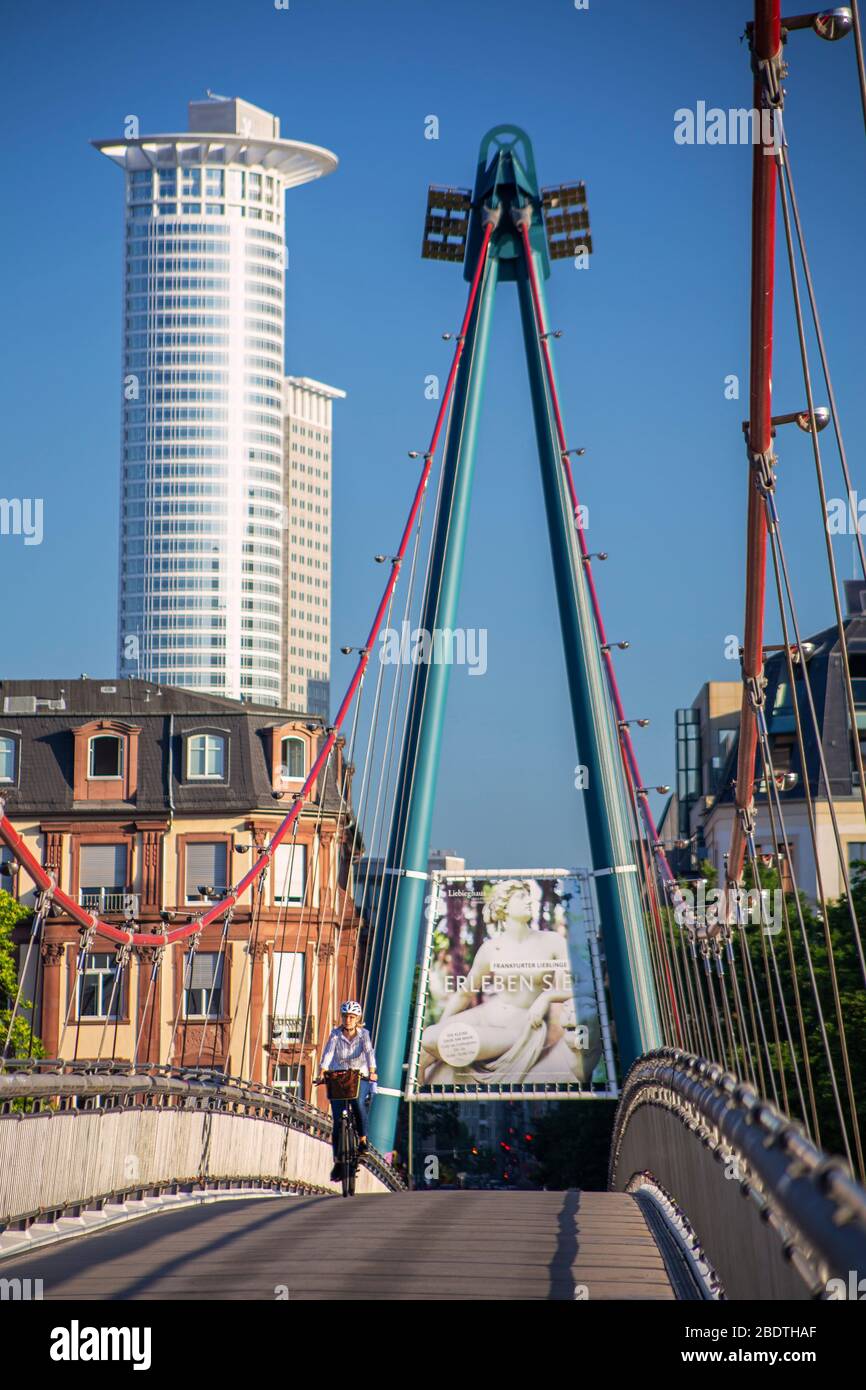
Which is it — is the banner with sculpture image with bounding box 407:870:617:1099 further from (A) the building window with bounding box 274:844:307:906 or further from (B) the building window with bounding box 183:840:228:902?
(B) the building window with bounding box 183:840:228:902

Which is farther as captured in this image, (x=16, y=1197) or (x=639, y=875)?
(x=639, y=875)

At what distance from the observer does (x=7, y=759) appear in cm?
5556

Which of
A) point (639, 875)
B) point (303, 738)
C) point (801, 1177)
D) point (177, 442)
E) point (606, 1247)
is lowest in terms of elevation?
point (606, 1247)

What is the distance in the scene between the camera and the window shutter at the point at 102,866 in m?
55.1

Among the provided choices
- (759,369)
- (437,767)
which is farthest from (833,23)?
(437,767)

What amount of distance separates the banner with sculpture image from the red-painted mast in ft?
106

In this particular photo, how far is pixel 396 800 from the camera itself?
40.3m

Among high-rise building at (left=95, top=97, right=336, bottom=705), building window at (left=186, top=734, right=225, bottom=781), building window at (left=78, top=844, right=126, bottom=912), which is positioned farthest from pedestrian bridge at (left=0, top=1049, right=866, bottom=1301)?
high-rise building at (left=95, top=97, right=336, bottom=705)

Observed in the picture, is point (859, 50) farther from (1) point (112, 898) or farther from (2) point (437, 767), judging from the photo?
(1) point (112, 898)

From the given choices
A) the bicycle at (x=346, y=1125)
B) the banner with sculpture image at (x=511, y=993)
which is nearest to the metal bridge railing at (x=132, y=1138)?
the bicycle at (x=346, y=1125)

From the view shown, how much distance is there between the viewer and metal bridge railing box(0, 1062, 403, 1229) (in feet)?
36.2

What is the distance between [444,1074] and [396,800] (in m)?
12.9
